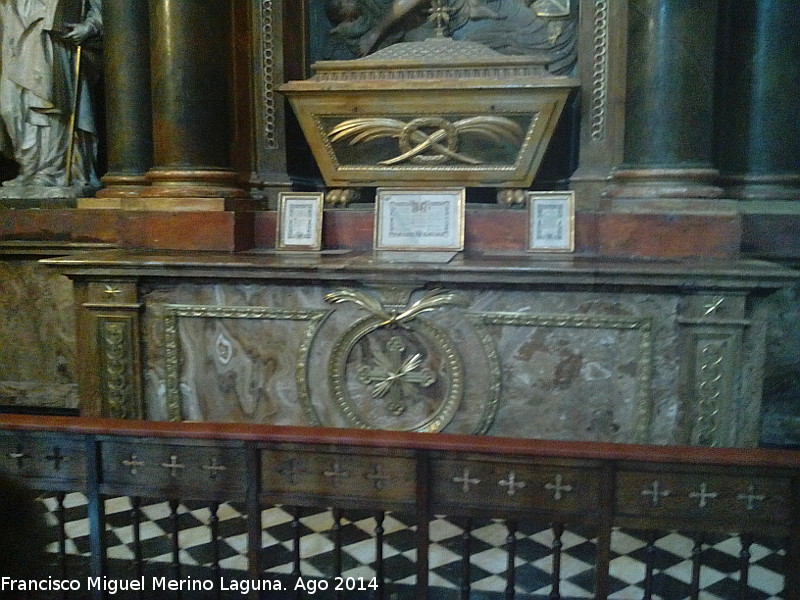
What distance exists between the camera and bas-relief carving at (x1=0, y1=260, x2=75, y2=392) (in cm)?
390

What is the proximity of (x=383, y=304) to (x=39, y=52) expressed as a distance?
2662 millimetres

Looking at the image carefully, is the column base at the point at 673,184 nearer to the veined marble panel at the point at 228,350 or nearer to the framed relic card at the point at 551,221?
the framed relic card at the point at 551,221

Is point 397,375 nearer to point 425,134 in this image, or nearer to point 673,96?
point 425,134

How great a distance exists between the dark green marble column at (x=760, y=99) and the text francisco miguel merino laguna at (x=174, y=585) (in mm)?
2647

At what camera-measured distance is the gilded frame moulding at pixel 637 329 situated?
2.72 m

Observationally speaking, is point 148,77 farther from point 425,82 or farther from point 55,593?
point 55,593

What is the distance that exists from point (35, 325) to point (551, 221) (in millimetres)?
2820

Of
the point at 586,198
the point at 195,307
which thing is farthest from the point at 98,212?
the point at 586,198

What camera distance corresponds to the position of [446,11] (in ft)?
12.9

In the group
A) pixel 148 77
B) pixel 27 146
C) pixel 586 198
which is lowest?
pixel 586 198

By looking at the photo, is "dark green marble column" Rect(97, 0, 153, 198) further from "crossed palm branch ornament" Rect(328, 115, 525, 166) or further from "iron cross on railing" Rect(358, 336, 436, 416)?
"iron cross on railing" Rect(358, 336, 436, 416)

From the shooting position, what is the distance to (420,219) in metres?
3.37

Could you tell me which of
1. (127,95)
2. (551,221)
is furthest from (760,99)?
Result: (127,95)

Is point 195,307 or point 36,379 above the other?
point 195,307
